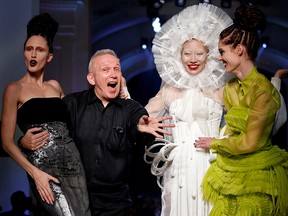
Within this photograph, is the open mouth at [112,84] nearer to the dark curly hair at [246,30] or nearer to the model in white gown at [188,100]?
the model in white gown at [188,100]

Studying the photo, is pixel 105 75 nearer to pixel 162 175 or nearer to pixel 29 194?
pixel 162 175

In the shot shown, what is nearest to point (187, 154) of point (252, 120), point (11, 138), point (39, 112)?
point (252, 120)

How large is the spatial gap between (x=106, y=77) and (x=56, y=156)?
1.99 ft

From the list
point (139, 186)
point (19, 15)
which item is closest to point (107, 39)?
point (139, 186)

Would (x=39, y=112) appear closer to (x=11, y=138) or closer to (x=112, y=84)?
(x=11, y=138)

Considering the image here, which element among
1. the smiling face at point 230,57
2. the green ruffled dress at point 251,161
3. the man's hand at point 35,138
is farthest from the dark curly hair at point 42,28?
the green ruffled dress at point 251,161

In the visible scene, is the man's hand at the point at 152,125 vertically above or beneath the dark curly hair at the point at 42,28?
beneath

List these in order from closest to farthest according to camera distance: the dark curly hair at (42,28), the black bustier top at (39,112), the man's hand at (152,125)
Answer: the man's hand at (152,125), the black bustier top at (39,112), the dark curly hair at (42,28)

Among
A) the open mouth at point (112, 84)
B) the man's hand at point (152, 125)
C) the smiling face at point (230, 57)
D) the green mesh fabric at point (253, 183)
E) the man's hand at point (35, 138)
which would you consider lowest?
the green mesh fabric at point (253, 183)

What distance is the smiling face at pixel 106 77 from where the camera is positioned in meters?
4.46

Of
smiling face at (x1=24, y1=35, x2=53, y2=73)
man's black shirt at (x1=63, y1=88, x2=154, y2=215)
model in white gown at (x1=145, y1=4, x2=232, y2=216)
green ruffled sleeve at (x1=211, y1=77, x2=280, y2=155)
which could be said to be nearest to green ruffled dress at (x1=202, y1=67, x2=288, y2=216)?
green ruffled sleeve at (x1=211, y1=77, x2=280, y2=155)

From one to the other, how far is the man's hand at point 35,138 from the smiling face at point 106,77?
47 cm

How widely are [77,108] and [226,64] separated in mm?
998

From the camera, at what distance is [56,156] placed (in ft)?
14.0
